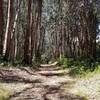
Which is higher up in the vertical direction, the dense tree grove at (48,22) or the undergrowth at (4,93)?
the dense tree grove at (48,22)

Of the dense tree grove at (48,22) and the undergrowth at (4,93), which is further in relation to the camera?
→ the dense tree grove at (48,22)

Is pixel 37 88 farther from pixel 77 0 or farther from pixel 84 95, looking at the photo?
pixel 77 0

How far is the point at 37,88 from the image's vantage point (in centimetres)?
809

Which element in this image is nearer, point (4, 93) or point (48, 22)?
point (4, 93)

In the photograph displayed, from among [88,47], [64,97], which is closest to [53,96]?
[64,97]

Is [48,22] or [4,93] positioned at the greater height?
[48,22]

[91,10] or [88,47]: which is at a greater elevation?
[91,10]

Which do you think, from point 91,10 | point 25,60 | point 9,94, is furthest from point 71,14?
point 9,94

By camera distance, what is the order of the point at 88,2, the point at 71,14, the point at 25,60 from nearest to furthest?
the point at 25,60 → the point at 88,2 → the point at 71,14

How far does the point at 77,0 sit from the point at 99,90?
11.1 metres

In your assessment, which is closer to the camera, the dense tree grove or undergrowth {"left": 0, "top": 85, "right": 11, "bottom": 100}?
undergrowth {"left": 0, "top": 85, "right": 11, "bottom": 100}

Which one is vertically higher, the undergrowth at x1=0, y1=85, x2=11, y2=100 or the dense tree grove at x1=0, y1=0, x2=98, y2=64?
the dense tree grove at x1=0, y1=0, x2=98, y2=64

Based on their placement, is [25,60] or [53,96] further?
[25,60]

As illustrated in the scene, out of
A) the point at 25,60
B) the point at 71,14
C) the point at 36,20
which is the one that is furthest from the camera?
the point at 36,20
